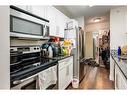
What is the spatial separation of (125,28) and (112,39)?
514 millimetres

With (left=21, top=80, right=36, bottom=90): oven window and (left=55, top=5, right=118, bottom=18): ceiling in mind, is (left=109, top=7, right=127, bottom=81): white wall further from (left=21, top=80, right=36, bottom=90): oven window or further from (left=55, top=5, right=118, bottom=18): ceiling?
(left=21, top=80, right=36, bottom=90): oven window

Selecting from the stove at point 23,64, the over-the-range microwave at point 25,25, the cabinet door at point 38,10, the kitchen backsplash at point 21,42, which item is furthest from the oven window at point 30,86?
the cabinet door at point 38,10

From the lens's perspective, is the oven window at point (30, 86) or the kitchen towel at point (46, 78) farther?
the kitchen towel at point (46, 78)

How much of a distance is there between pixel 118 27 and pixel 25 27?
340cm

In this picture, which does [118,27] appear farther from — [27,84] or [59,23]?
[27,84]

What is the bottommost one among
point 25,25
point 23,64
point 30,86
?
point 30,86

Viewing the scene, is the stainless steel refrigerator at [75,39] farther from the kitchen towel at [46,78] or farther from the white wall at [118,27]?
the kitchen towel at [46,78]

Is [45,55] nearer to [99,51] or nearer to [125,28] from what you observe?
[125,28]

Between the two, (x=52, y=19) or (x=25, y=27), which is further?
(x=52, y=19)

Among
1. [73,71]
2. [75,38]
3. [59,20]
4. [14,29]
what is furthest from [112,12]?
[14,29]

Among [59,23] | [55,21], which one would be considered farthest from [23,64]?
[59,23]

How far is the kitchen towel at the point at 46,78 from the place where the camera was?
1.90 m

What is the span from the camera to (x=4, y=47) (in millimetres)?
780

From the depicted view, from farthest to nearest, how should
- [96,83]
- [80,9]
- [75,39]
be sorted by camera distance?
[80,9] < [96,83] < [75,39]
